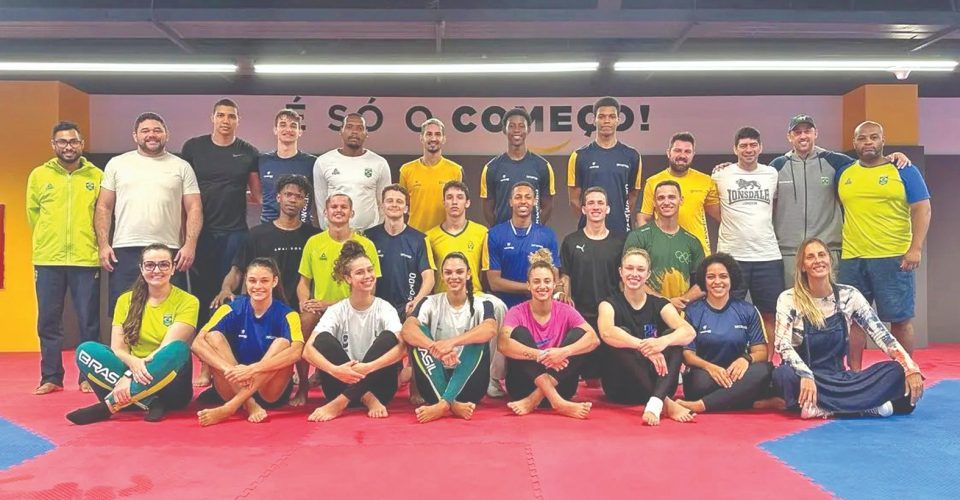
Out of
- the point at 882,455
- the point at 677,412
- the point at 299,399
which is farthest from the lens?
the point at 299,399

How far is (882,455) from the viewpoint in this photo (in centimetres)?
358

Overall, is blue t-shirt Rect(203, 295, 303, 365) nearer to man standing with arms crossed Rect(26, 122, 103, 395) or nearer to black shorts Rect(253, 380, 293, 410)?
black shorts Rect(253, 380, 293, 410)

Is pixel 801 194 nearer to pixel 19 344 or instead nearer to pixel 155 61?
pixel 155 61

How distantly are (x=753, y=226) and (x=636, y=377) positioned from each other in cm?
169

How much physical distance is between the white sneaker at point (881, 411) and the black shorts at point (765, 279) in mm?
1088

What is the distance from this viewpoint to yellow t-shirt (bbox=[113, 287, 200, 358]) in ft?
15.5

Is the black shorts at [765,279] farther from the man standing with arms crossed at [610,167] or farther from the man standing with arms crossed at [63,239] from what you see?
Answer: the man standing with arms crossed at [63,239]

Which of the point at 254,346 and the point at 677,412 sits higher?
the point at 254,346

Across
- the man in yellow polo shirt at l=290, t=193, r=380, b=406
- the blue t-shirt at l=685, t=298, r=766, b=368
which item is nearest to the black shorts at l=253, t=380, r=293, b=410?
the man in yellow polo shirt at l=290, t=193, r=380, b=406

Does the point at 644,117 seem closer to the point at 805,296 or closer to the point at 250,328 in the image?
the point at 805,296

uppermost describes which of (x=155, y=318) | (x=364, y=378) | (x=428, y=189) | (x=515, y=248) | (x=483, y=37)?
(x=483, y=37)

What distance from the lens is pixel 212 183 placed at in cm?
561

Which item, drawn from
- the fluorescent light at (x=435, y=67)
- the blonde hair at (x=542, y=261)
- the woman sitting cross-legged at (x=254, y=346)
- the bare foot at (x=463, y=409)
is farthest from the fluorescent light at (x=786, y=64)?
the woman sitting cross-legged at (x=254, y=346)

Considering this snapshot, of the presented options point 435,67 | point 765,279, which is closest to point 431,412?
point 765,279
